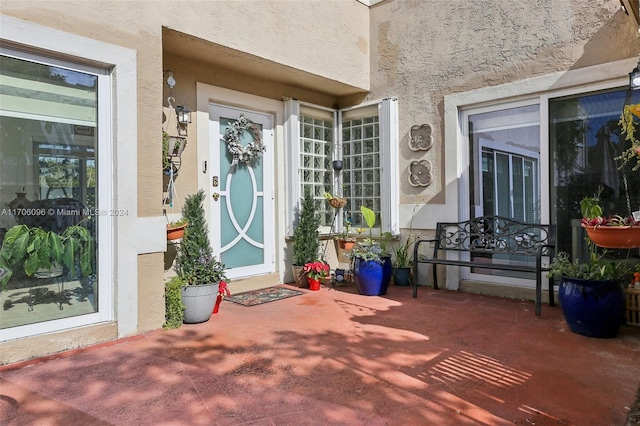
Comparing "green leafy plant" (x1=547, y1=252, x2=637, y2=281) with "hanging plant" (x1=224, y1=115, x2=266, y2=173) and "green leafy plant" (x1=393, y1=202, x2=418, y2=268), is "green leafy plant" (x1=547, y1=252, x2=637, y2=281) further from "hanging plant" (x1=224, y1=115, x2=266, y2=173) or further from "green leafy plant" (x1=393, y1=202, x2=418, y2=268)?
"hanging plant" (x1=224, y1=115, x2=266, y2=173)

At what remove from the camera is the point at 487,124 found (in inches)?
193

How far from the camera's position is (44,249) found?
9.83ft

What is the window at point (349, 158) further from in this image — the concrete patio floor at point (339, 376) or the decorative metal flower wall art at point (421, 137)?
the concrete patio floor at point (339, 376)

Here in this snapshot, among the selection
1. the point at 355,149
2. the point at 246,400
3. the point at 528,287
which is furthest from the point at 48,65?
the point at 528,287

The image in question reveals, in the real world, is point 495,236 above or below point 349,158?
below

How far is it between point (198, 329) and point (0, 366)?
136 centimetres

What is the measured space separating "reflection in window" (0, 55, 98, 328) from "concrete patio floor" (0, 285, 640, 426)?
1.54 feet

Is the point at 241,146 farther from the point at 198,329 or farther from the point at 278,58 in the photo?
the point at 198,329

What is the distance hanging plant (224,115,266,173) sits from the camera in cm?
498

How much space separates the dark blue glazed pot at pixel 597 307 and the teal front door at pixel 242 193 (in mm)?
3487

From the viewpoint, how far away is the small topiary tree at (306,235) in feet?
17.4

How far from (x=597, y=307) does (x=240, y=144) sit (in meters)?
4.02

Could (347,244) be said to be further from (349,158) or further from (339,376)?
(339,376)

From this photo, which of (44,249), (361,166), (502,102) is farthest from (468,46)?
(44,249)
